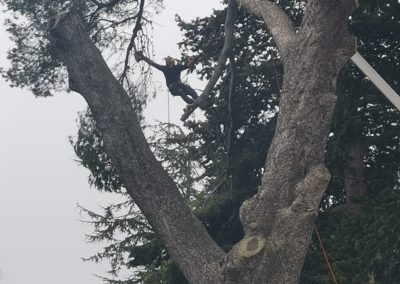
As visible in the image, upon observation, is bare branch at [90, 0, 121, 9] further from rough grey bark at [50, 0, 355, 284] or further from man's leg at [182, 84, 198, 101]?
rough grey bark at [50, 0, 355, 284]

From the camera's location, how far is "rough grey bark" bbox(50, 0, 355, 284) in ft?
16.5

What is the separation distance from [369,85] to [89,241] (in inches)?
489

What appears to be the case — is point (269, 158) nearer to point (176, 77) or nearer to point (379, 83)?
point (379, 83)

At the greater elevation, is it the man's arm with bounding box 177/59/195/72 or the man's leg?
the man's arm with bounding box 177/59/195/72

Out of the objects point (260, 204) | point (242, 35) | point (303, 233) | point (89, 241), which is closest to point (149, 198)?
point (260, 204)

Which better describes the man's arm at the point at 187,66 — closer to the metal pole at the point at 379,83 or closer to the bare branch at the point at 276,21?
the bare branch at the point at 276,21

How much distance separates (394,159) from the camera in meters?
9.31

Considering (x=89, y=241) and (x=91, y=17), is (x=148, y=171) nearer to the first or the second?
(x=91, y=17)

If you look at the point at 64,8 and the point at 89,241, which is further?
the point at 89,241

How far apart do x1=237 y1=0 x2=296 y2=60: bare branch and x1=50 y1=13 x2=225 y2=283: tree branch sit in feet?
5.79

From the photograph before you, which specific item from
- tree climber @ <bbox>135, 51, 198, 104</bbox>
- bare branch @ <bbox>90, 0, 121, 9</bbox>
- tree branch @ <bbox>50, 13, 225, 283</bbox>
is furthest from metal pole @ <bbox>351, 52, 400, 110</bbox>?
bare branch @ <bbox>90, 0, 121, 9</bbox>

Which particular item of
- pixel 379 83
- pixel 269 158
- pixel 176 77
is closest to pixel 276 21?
pixel 379 83

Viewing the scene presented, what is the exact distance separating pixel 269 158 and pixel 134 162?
1396 mm

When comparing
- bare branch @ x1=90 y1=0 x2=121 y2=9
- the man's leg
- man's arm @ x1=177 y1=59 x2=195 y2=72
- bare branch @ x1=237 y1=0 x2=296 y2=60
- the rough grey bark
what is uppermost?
bare branch @ x1=90 y1=0 x2=121 y2=9
